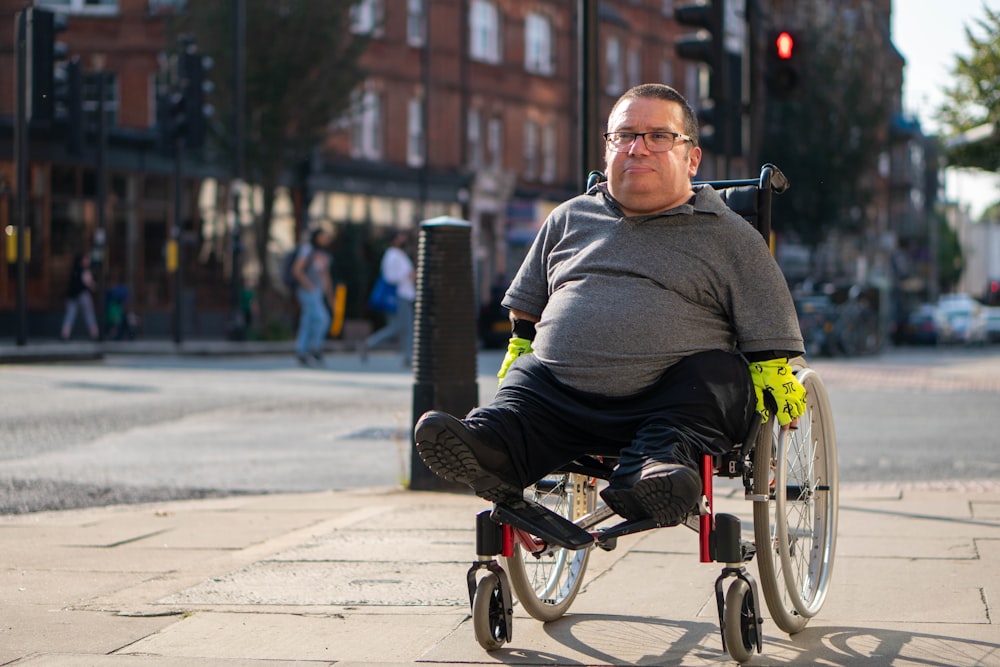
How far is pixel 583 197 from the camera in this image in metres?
4.80

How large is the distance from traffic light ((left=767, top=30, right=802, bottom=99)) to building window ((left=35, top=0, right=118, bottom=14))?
25.9 metres

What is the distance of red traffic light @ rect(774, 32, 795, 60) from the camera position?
12.7 metres

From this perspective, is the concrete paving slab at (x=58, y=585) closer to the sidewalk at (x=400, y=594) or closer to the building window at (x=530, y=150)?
the sidewalk at (x=400, y=594)

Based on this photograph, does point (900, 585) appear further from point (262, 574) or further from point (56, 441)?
point (56, 441)

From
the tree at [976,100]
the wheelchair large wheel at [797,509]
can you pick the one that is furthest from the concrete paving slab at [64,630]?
the tree at [976,100]

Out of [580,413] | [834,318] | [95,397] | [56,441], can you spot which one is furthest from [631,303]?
[834,318]

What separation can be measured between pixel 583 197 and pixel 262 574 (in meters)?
1.80

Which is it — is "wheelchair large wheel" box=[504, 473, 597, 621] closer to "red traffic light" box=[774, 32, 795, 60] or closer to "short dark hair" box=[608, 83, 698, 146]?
"short dark hair" box=[608, 83, 698, 146]

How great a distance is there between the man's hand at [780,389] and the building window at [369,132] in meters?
34.7

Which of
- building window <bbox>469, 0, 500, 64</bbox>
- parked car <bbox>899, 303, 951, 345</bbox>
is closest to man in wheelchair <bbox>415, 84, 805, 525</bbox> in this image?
building window <bbox>469, 0, 500, 64</bbox>

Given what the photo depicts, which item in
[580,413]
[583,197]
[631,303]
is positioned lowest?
[580,413]

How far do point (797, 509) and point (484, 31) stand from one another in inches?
1595

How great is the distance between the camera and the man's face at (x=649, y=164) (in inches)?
177

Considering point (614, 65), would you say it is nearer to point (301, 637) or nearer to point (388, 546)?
point (388, 546)
